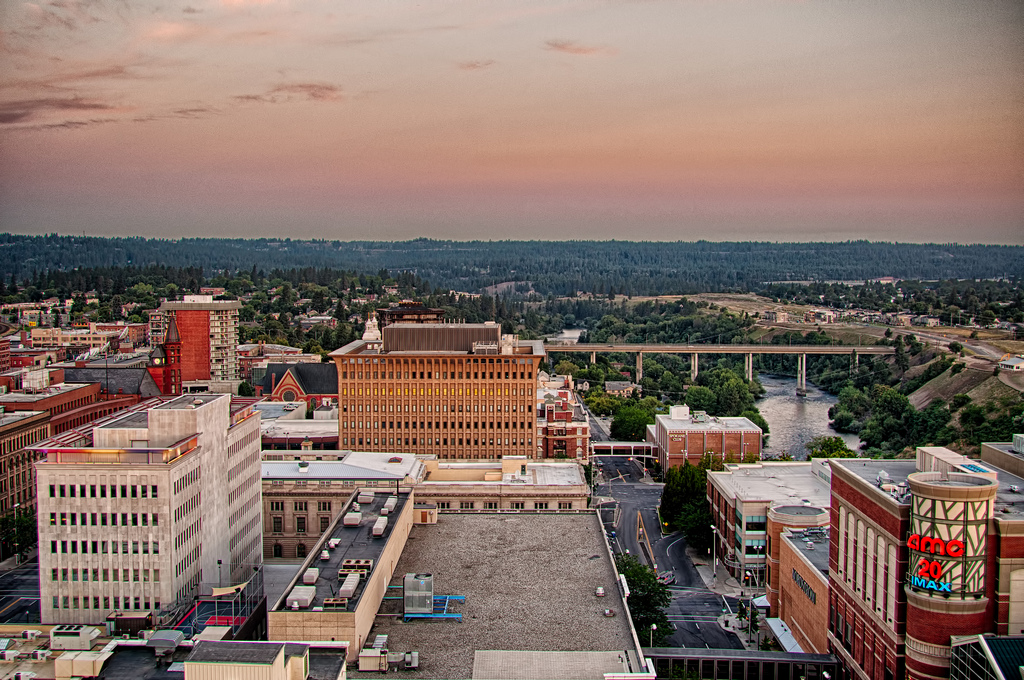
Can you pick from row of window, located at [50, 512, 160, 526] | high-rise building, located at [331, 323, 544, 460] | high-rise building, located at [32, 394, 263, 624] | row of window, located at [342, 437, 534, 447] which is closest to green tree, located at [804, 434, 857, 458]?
high-rise building, located at [331, 323, 544, 460]

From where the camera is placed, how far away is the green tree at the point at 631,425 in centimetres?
15812

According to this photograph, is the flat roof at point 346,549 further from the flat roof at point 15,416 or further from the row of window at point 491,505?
the flat roof at point 15,416

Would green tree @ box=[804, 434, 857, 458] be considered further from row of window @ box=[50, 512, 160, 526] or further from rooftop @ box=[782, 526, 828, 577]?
row of window @ box=[50, 512, 160, 526]

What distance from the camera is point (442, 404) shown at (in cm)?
11788

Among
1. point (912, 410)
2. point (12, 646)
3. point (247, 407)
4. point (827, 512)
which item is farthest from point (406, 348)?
point (912, 410)

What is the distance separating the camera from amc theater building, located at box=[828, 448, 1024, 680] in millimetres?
51594

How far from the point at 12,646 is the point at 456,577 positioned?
1122 inches

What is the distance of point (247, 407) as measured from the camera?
80312mm

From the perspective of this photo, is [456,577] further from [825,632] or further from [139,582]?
[825,632]

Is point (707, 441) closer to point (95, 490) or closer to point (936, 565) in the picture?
point (936, 565)

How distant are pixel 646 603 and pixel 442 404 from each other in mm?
48661

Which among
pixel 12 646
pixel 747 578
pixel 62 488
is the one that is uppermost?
pixel 62 488

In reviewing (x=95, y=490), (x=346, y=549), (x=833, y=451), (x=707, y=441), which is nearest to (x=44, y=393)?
(x=95, y=490)

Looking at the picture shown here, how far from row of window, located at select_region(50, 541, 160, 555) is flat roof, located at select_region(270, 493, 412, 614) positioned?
34.3 ft
